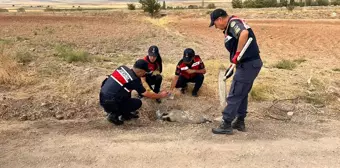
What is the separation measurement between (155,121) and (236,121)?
51.0 inches

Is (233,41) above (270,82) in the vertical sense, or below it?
above

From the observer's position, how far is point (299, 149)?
5500 mm

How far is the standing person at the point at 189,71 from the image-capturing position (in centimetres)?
735

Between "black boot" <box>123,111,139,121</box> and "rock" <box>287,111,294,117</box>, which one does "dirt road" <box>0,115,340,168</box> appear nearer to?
"black boot" <box>123,111,139,121</box>

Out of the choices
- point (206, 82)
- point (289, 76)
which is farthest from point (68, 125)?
point (289, 76)

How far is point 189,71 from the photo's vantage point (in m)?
7.47

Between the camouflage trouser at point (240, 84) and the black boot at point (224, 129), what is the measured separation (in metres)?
0.10

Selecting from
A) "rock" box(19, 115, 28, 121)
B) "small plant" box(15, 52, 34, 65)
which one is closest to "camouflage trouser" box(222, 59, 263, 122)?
"rock" box(19, 115, 28, 121)

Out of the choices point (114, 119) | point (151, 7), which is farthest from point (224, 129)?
point (151, 7)

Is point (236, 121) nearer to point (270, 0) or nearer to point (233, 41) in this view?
point (233, 41)

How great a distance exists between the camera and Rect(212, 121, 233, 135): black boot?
5.94 metres

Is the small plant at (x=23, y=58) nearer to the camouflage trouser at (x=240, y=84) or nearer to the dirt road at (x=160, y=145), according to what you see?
the dirt road at (x=160, y=145)

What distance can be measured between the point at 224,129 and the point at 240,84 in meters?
0.71

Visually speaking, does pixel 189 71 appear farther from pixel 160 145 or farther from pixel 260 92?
pixel 160 145
